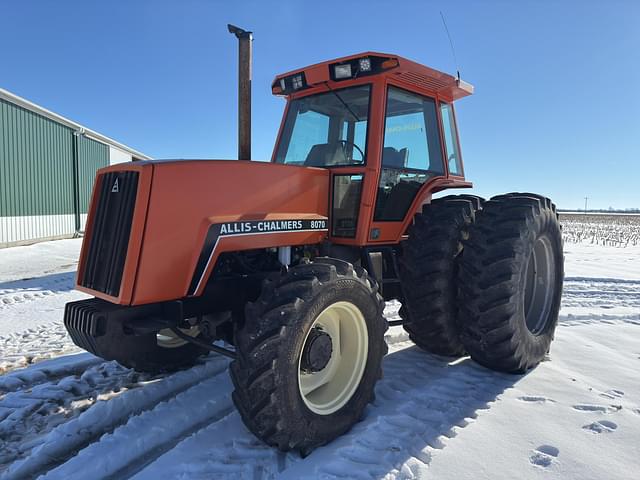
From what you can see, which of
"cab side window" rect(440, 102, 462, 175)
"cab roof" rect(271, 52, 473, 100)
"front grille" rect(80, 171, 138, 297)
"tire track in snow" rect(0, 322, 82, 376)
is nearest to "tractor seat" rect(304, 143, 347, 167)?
"cab roof" rect(271, 52, 473, 100)

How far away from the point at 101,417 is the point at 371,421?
6.24ft

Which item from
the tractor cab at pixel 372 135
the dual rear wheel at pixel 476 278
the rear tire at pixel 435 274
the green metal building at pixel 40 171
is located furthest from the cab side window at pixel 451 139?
the green metal building at pixel 40 171

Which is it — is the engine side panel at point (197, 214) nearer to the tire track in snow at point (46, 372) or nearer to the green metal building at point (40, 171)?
the tire track in snow at point (46, 372)

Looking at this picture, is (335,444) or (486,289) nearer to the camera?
(335,444)

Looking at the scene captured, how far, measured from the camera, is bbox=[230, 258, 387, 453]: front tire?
2.54 m

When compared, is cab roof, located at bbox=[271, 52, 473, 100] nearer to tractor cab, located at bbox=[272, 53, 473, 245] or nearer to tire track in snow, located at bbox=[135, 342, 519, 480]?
tractor cab, located at bbox=[272, 53, 473, 245]

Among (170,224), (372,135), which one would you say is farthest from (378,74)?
(170,224)

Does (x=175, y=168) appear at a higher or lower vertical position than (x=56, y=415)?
higher

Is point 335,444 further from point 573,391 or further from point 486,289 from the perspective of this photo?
point 573,391

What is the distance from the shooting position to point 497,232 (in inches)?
151

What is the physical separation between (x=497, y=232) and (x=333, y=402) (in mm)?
1999

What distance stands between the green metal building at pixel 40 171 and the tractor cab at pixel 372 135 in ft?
38.9

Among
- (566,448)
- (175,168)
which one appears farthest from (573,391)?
(175,168)

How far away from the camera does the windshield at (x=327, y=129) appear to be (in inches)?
152
